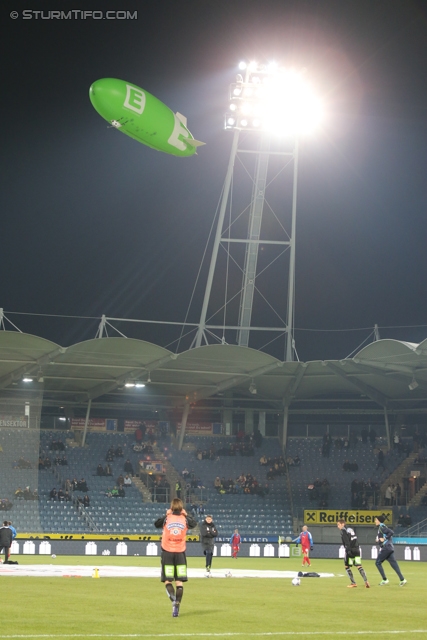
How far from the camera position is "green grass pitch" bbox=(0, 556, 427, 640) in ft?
38.3

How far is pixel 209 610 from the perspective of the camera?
590 inches

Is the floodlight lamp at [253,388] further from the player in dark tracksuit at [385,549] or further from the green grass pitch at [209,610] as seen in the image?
the player in dark tracksuit at [385,549]

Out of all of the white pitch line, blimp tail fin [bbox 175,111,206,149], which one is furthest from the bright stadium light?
the white pitch line

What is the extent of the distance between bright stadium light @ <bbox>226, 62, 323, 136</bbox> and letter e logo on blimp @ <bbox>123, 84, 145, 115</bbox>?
1021cm

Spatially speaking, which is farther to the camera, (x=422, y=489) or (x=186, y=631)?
(x=422, y=489)

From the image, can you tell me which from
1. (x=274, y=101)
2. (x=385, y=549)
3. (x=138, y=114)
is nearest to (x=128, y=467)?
(x=274, y=101)

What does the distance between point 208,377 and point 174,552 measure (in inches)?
1438

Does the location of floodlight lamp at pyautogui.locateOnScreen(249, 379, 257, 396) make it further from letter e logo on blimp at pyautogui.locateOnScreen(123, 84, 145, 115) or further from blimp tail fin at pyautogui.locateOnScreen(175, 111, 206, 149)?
letter e logo on blimp at pyautogui.locateOnScreen(123, 84, 145, 115)

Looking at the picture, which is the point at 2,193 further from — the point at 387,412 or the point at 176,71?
the point at 387,412

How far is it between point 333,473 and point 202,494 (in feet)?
28.6

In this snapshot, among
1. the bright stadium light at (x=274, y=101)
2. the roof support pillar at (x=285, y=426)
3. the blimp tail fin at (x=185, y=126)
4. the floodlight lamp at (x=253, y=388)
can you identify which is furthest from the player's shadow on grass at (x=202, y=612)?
the roof support pillar at (x=285, y=426)

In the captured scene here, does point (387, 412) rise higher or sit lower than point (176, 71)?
lower

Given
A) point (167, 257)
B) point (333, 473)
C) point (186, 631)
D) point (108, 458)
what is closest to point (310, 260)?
point (167, 257)

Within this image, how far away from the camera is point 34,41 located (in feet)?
148
